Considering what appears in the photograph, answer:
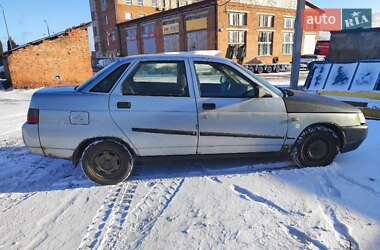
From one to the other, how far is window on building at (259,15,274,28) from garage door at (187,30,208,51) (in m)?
6.70

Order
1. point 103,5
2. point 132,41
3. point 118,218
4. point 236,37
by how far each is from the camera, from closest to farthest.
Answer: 1. point 118,218
2. point 236,37
3. point 132,41
4. point 103,5

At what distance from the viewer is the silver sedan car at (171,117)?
11.8 ft

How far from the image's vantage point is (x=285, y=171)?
4.07 m

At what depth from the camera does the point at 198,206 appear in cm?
325

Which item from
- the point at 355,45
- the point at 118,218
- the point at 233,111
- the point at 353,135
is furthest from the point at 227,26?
the point at 118,218

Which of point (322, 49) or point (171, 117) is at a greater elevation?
point (322, 49)

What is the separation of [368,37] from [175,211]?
9006 millimetres

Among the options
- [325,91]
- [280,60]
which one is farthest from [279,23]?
[325,91]

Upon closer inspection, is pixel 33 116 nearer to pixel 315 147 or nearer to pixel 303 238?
pixel 303 238

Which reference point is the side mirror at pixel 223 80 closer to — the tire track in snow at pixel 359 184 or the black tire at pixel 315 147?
the black tire at pixel 315 147

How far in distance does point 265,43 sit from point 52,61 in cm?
2329

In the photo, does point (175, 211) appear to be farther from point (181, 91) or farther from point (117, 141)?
point (181, 91)

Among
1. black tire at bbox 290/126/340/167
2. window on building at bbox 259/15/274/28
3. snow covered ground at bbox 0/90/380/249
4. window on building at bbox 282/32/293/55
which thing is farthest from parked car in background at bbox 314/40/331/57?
black tire at bbox 290/126/340/167

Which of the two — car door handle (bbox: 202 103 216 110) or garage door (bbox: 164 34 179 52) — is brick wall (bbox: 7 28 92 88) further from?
garage door (bbox: 164 34 179 52)
